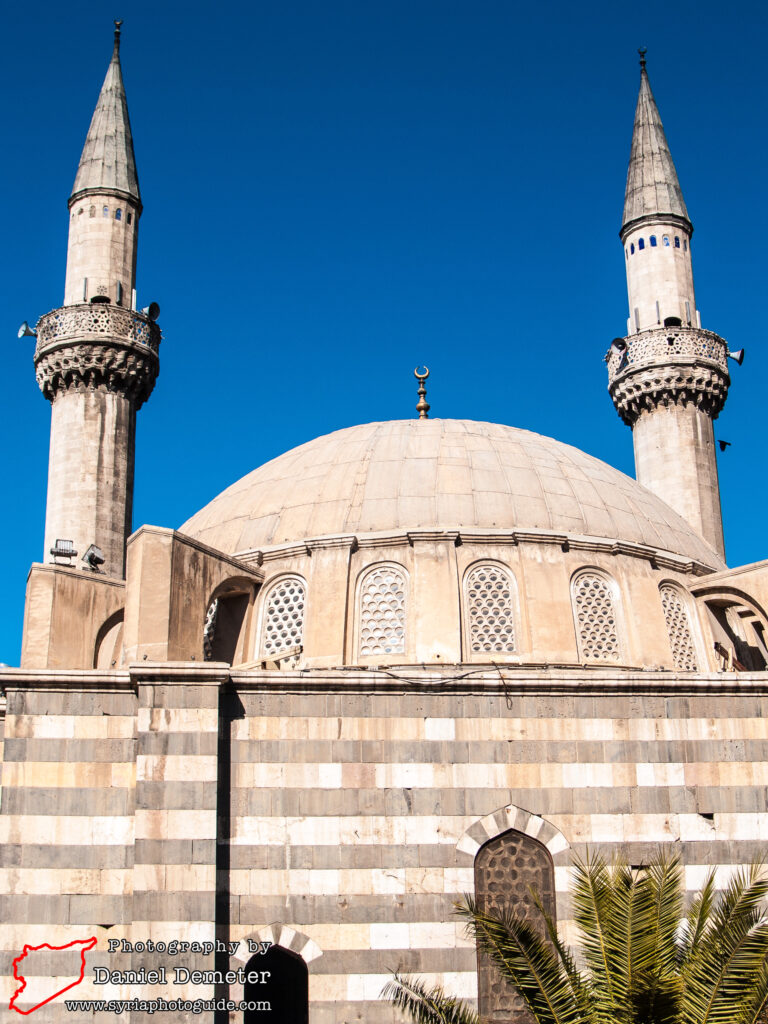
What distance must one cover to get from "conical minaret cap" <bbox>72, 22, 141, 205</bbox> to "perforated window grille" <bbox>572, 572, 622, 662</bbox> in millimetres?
14139

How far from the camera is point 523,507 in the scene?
16062mm

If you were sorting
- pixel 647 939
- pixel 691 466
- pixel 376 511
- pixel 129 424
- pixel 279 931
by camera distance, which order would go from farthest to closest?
pixel 691 466
pixel 129 424
pixel 376 511
pixel 279 931
pixel 647 939

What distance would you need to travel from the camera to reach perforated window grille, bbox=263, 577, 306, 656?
49.7ft

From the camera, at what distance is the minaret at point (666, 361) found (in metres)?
25.5

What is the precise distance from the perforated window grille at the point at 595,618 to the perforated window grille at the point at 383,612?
2083 mm

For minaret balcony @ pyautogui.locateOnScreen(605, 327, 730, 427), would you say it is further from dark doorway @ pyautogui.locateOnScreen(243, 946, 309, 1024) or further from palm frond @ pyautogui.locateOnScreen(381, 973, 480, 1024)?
palm frond @ pyautogui.locateOnScreen(381, 973, 480, 1024)

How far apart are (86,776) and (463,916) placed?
11.7 feet

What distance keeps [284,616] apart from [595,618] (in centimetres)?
371

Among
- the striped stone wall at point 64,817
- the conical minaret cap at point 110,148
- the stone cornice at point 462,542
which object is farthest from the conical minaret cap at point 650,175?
the striped stone wall at point 64,817

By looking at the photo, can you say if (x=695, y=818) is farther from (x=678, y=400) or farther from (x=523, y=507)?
(x=678, y=400)

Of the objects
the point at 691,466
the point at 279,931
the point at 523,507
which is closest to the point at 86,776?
the point at 279,931

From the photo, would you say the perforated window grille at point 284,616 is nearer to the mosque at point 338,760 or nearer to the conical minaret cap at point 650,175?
the mosque at point 338,760

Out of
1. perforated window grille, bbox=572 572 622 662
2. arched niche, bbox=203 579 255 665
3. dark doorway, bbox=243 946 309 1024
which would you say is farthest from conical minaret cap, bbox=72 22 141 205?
dark doorway, bbox=243 946 309 1024

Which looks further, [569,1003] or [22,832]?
[22,832]
